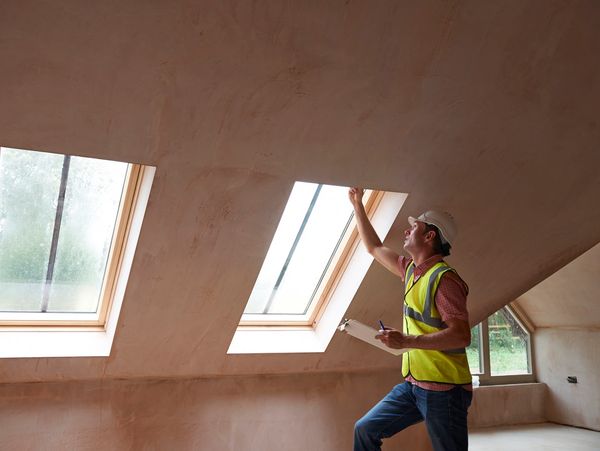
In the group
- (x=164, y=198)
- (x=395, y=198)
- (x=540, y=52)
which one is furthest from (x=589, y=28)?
(x=164, y=198)

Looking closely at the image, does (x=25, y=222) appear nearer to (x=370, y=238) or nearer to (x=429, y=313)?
(x=370, y=238)

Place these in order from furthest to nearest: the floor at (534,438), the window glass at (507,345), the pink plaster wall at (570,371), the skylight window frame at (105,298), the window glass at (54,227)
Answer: the window glass at (507,345) < the pink plaster wall at (570,371) < the floor at (534,438) < the skylight window frame at (105,298) < the window glass at (54,227)

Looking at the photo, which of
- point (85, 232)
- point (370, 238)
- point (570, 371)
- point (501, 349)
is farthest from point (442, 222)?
point (570, 371)

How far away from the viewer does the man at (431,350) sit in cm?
257

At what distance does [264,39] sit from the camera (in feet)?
7.07

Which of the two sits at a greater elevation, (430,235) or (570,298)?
(570,298)

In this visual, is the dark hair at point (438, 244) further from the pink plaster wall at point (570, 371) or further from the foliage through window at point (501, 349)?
the pink plaster wall at point (570, 371)

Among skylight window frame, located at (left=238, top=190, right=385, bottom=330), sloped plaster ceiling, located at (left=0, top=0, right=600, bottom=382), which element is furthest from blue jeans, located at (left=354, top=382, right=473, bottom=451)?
skylight window frame, located at (left=238, top=190, right=385, bottom=330)

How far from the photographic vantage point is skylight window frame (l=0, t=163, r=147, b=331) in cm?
292

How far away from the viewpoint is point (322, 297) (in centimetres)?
390

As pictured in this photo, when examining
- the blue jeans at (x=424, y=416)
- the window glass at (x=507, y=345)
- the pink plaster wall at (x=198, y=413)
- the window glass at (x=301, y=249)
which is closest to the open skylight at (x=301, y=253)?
the window glass at (x=301, y=249)

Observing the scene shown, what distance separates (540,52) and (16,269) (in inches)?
105

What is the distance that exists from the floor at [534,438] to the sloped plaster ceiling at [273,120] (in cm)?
206

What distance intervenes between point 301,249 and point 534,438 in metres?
3.13
